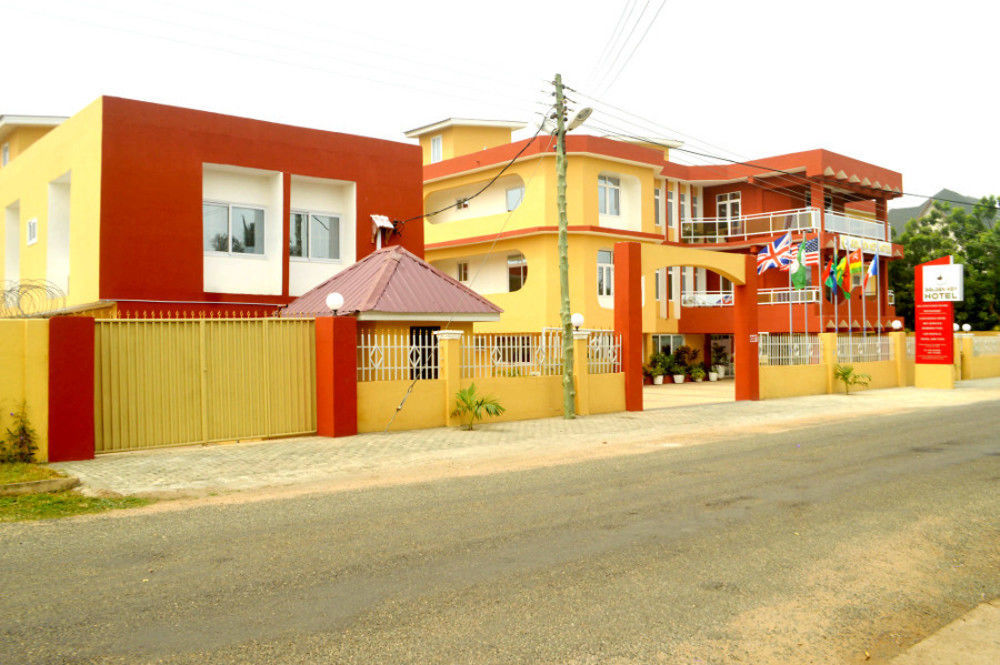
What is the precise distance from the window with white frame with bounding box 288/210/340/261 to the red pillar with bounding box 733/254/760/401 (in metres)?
11.5

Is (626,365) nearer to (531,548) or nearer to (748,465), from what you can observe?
(748,465)

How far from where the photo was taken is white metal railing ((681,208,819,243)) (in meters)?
34.5

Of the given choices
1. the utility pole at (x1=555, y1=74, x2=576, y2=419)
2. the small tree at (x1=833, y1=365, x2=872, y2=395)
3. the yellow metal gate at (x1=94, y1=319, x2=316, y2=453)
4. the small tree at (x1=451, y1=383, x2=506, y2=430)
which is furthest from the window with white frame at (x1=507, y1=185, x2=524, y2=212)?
the yellow metal gate at (x1=94, y1=319, x2=316, y2=453)

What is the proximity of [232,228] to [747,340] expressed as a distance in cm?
1449

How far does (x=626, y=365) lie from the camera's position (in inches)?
771

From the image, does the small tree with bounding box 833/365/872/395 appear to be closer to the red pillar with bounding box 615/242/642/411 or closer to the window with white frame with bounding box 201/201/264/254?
the red pillar with bounding box 615/242/642/411

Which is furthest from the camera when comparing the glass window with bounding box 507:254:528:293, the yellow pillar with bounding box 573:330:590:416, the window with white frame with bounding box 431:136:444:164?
the window with white frame with bounding box 431:136:444:164

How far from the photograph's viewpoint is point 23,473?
9.91 metres

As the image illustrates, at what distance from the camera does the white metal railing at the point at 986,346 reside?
3681 cm

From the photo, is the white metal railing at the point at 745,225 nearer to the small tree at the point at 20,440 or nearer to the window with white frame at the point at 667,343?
the window with white frame at the point at 667,343

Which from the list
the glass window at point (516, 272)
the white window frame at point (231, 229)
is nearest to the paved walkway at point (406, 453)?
the white window frame at point (231, 229)

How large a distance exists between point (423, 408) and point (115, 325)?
19.1ft

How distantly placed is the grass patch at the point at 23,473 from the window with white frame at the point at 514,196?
2306cm

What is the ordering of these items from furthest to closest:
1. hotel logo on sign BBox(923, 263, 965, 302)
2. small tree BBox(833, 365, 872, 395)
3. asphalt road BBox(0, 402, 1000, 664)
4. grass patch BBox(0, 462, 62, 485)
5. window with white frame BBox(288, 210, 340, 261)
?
hotel logo on sign BBox(923, 263, 965, 302)
small tree BBox(833, 365, 872, 395)
window with white frame BBox(288, 210, 340, 261)
grass patch BBox(0, 462, 62, 485)
asphalt road BBox(0, 402, 1000, 664)
